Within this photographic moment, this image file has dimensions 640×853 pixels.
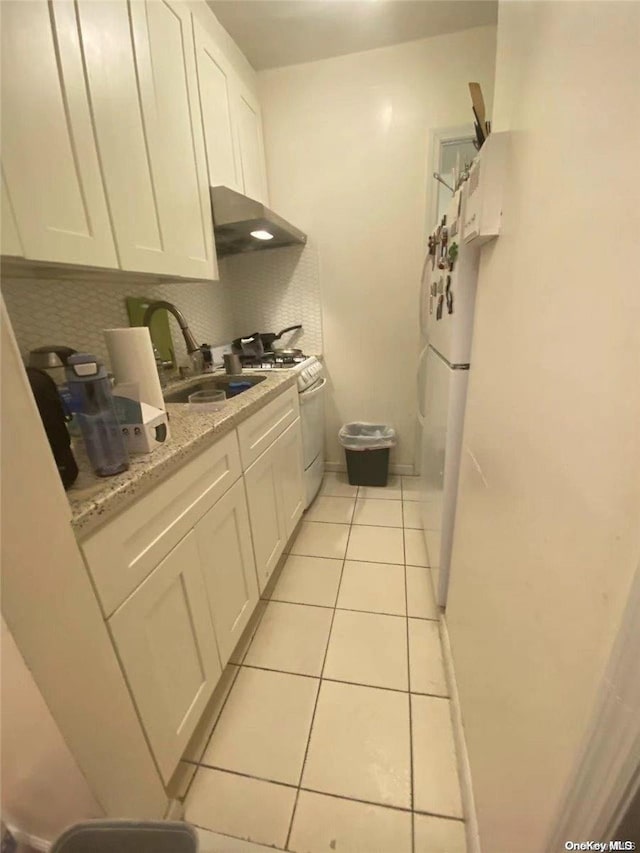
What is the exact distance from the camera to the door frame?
333 mm

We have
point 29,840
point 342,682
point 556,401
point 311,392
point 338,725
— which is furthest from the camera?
point 311,392

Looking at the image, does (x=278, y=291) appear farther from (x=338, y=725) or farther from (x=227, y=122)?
(x=338, y=725)

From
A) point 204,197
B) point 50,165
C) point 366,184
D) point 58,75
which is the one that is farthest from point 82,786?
point 366,184

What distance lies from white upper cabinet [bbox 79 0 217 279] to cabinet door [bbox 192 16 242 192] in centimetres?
6

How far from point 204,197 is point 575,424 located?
5.64 ft

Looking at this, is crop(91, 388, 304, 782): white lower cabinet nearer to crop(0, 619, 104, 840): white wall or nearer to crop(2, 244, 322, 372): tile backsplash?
crop(0, 619, 104, 840): white wall

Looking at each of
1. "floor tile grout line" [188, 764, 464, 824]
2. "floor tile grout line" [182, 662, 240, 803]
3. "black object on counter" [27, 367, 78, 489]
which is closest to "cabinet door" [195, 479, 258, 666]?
"floor tile grout line" [182, 662, 240, 803]

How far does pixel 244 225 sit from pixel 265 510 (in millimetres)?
1399

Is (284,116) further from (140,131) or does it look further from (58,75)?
(58,75)

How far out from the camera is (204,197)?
151 centimetres

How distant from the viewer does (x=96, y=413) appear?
2.35 ft

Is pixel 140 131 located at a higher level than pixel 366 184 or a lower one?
lower

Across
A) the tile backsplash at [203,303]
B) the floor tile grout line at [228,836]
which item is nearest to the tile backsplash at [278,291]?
the tile backsplash at [203,303]

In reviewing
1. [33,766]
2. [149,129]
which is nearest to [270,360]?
[149,129]
